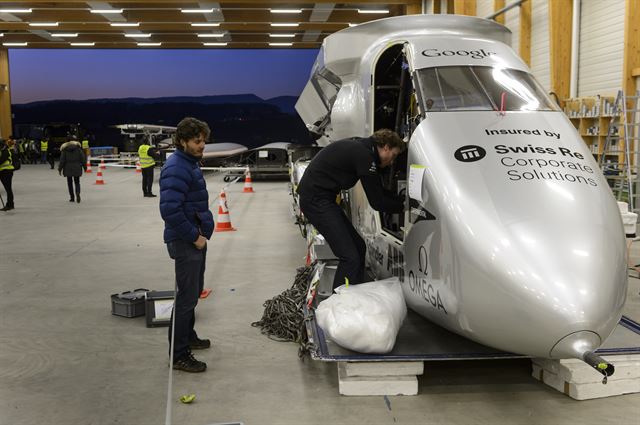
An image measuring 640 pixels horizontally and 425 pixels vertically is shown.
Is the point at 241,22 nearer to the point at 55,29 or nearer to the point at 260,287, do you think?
the point at 55,29

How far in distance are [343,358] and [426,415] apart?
631 mm

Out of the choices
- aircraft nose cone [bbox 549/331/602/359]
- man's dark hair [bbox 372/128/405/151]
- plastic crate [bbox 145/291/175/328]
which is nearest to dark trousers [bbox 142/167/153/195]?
plastic crate [bbox 145/291/175/328]

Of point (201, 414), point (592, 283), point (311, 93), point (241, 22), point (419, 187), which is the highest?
point (241, 22)

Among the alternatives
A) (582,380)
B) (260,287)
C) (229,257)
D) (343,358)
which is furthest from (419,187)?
(229,257)

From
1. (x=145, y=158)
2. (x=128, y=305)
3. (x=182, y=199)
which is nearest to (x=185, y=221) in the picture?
(x=182, y=199)

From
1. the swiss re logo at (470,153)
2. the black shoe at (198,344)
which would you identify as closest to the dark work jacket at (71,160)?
the black shoe at (198,344)

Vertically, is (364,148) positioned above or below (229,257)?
above

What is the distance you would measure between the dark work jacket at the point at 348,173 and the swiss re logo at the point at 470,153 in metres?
0.82

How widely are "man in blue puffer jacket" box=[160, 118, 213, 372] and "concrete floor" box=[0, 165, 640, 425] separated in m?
0.34

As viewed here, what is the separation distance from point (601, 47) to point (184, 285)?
1012 centimetres

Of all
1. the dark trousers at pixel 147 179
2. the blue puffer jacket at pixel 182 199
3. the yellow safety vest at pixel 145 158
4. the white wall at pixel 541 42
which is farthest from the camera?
the dark trousers at pixel 147 179

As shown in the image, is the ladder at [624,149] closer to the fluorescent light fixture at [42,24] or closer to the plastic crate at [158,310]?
the plastic crate at [158,310]

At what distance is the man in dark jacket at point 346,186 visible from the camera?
4918 millimetres

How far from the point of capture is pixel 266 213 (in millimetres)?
13562
